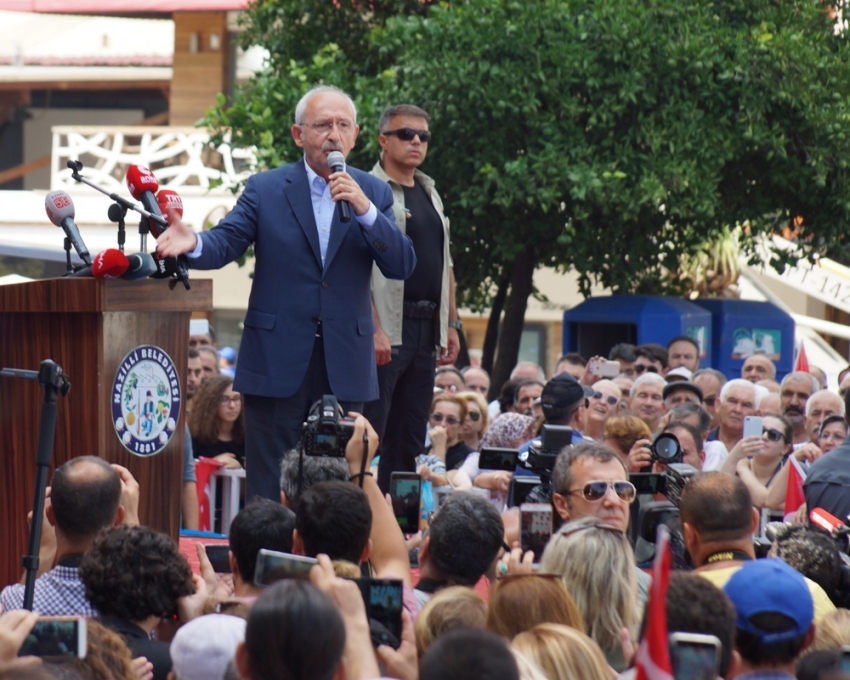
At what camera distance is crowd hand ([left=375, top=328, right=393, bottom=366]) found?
5.55 metres

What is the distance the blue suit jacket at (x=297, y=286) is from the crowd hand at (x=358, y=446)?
567mm

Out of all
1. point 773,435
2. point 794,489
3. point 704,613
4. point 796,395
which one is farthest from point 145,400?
point 796,395

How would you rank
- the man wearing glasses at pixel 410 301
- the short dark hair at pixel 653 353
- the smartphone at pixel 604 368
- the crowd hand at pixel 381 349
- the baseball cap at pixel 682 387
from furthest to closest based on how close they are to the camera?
the short dark hair at pixel 653 353
the smartphone at pixel 604 368
the baseball cap at pixel 682 387
the man wearing glasses at pixel 410 301
the crowd hand at pixel 381 349

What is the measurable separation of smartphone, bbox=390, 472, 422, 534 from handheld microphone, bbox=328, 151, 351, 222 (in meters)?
0.88

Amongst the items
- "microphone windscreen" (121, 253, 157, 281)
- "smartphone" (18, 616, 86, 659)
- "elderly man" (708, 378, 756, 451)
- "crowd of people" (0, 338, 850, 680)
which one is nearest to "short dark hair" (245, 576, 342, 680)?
"crowd of people" (0, 338, 850, 680)

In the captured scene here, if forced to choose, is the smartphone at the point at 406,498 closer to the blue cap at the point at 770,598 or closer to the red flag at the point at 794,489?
the blue cap at the point at 770,598

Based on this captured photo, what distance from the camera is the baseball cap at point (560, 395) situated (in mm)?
6418

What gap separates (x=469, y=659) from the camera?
7.91 ft

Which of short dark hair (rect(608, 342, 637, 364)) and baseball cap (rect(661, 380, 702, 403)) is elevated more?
short dark hair (rect(608, 342, 637, 364))

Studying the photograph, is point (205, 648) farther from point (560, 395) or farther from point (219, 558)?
point (560, 395)

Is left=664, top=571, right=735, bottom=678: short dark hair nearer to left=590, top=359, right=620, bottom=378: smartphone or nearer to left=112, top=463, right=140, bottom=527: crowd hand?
left=112, top=463, right=140, bottom=527: crowd hand

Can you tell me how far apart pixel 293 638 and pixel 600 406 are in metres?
6.06

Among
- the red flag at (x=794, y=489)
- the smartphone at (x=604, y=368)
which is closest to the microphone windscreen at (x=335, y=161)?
the red flag at (x=794, y=489)

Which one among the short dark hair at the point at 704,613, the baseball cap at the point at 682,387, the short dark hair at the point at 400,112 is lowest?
the short dark hair at the point at 704,613
